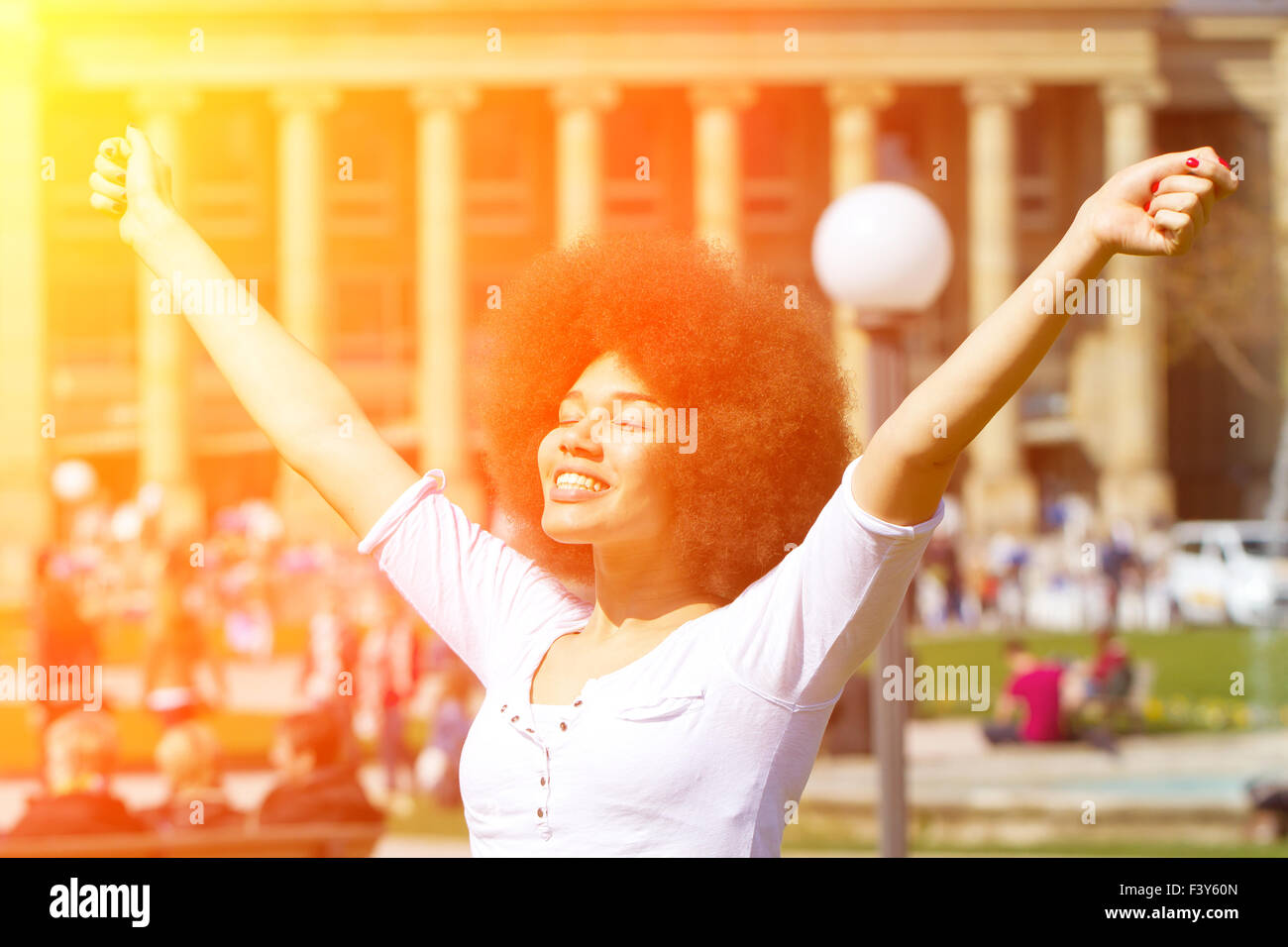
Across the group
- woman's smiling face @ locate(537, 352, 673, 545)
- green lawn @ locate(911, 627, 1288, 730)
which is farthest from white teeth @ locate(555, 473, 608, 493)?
green lawn @ locate(911, 627, 1288, 730)

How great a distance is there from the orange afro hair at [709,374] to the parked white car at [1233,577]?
24093mm

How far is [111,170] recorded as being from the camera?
2.68 meters

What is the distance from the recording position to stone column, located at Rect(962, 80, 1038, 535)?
43.4m

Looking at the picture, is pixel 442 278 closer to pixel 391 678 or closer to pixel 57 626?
pixel 57 626

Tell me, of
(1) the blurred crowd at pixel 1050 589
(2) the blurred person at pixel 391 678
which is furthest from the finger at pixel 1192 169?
(1) the blurred crowd at pixel 1050 589

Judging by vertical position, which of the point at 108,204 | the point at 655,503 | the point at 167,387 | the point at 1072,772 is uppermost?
the point at 167,387

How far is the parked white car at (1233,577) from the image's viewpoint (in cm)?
2631

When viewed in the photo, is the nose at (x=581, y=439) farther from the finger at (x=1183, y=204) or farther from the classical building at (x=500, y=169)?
the classical building at (x=500, y=169)

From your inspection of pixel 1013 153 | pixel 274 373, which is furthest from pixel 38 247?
pixel 274 373

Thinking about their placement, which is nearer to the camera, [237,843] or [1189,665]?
[237,843]

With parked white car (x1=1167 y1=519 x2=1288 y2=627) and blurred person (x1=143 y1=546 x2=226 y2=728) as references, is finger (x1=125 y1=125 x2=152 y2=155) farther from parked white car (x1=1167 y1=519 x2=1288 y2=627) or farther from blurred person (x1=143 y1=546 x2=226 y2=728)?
parked white car (x1=1167 y1=519 x2=1288 y2=627)

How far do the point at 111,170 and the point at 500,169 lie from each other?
4746 centimetres

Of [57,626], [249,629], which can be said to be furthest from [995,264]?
[57,626]
